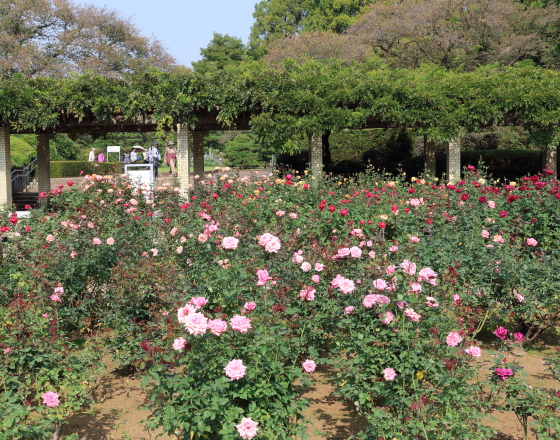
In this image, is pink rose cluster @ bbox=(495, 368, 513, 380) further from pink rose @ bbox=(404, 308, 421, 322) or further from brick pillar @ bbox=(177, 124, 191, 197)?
brick pillar @ bbox=(177, 124, 191, 197)

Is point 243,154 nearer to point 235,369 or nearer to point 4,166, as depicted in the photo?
point 4,166

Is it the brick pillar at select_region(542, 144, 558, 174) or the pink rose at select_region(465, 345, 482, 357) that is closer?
the pink rose at select_region(465, 345, 482, 357)

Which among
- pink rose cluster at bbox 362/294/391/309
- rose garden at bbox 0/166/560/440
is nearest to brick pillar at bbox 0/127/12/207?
rose garden at bbox 0/166/560/440

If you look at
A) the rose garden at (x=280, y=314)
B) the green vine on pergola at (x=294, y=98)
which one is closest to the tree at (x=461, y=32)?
the green vine on pergola at (x=294, y=98)

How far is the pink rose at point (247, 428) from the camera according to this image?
7.43 ft

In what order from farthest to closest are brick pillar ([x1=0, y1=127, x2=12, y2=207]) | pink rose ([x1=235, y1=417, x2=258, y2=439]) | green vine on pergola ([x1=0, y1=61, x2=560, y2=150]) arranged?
brick pillar ([x1=0, y1=127, x2=12, y2=207]) → green vine on pergola ([x1=0, y1=61, x2=560, y2=150]) → pink rose ([x1=235, y1=417, x2=258, y2=439])

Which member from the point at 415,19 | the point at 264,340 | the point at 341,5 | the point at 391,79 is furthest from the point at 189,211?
the point at 341,5

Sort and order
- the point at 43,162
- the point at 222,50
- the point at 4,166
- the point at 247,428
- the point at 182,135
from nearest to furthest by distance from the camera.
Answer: the point at 247,428 → the point at 182,135 → the point at 4,166 → the point at 43,162 → the point at 222,50

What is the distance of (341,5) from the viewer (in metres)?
35.2

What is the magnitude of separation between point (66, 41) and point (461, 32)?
54.6 feet

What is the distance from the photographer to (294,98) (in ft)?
40.3

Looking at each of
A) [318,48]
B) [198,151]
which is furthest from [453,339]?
[318,48]

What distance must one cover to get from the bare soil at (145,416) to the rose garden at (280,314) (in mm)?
93

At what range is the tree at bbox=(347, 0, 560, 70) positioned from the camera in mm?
19891
